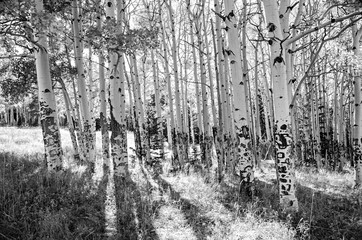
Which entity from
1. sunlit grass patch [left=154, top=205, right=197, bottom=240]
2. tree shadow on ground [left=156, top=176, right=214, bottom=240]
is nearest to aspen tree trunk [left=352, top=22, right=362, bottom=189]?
tree shadow on ground [left=156, top=176, right=214, bottom=240]

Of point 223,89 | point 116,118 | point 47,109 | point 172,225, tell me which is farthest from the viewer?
point 223,89

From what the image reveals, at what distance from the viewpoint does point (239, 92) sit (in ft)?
19.2

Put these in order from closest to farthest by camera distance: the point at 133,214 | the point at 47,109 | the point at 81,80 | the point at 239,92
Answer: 1. the point at 133,214
2. the point at 239,92
3. the point at 47,109
4. the point at 81,80

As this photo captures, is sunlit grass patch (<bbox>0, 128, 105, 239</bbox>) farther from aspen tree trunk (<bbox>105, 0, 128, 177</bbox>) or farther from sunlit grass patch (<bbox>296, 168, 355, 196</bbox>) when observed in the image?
sunlit grass patch (<bbox>296, 168, 355, 196</bbox>)

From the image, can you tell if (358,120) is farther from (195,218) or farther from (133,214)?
(133,214)

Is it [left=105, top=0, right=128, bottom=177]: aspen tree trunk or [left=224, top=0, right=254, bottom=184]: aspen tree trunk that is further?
[left=105, top=0, right=128, bottom=177]: aspen tree trunk

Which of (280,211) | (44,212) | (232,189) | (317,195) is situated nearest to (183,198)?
(232,189)

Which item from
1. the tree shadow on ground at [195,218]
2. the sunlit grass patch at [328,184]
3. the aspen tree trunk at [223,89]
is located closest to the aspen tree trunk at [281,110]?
the tree shadow on ground at [195,218]

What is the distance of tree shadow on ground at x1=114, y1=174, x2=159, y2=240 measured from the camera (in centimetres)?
409

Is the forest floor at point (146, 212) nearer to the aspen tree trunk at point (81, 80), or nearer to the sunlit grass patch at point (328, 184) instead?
the sunlit grass patch at point (328, 184)

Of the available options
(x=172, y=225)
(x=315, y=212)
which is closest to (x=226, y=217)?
(x=172, y=225)

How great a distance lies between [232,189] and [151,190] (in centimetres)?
191

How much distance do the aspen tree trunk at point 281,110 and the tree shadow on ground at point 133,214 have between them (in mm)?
2494

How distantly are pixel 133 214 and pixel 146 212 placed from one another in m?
0.23
